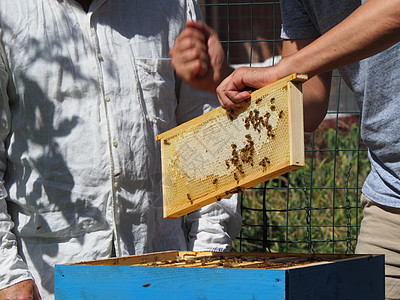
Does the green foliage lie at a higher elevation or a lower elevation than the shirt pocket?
lower

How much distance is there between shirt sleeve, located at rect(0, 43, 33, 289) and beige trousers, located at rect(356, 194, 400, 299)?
1460 mm

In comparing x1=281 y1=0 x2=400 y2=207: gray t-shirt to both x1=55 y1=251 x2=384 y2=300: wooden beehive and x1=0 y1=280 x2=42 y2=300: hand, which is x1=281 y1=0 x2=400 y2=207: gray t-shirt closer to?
x1=55 y1=251 x2=384 y2=300: wooden beehive

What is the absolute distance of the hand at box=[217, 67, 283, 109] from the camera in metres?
2.14

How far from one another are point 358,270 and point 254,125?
0.62 m

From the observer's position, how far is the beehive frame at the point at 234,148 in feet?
6.54

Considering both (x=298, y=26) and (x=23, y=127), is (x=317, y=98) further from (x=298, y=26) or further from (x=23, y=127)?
(x=23, y=127)

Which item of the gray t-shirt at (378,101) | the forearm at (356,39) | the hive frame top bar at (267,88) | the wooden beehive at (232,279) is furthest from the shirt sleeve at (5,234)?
the gray t-shirt at (378,101)

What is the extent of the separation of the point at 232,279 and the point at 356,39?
891 millimetres

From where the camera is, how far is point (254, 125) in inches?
83.4

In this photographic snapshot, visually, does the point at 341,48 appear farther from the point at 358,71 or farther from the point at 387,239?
the point at 387,239

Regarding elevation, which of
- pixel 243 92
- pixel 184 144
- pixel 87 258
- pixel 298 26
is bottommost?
pixel 87 258

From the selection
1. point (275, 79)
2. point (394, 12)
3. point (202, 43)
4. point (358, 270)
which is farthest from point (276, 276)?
point (202, 43)

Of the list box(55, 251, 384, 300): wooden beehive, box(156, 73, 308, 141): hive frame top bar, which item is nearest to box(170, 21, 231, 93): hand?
box(156, 73, 308, 141): hive frame top bar

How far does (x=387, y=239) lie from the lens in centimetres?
252
